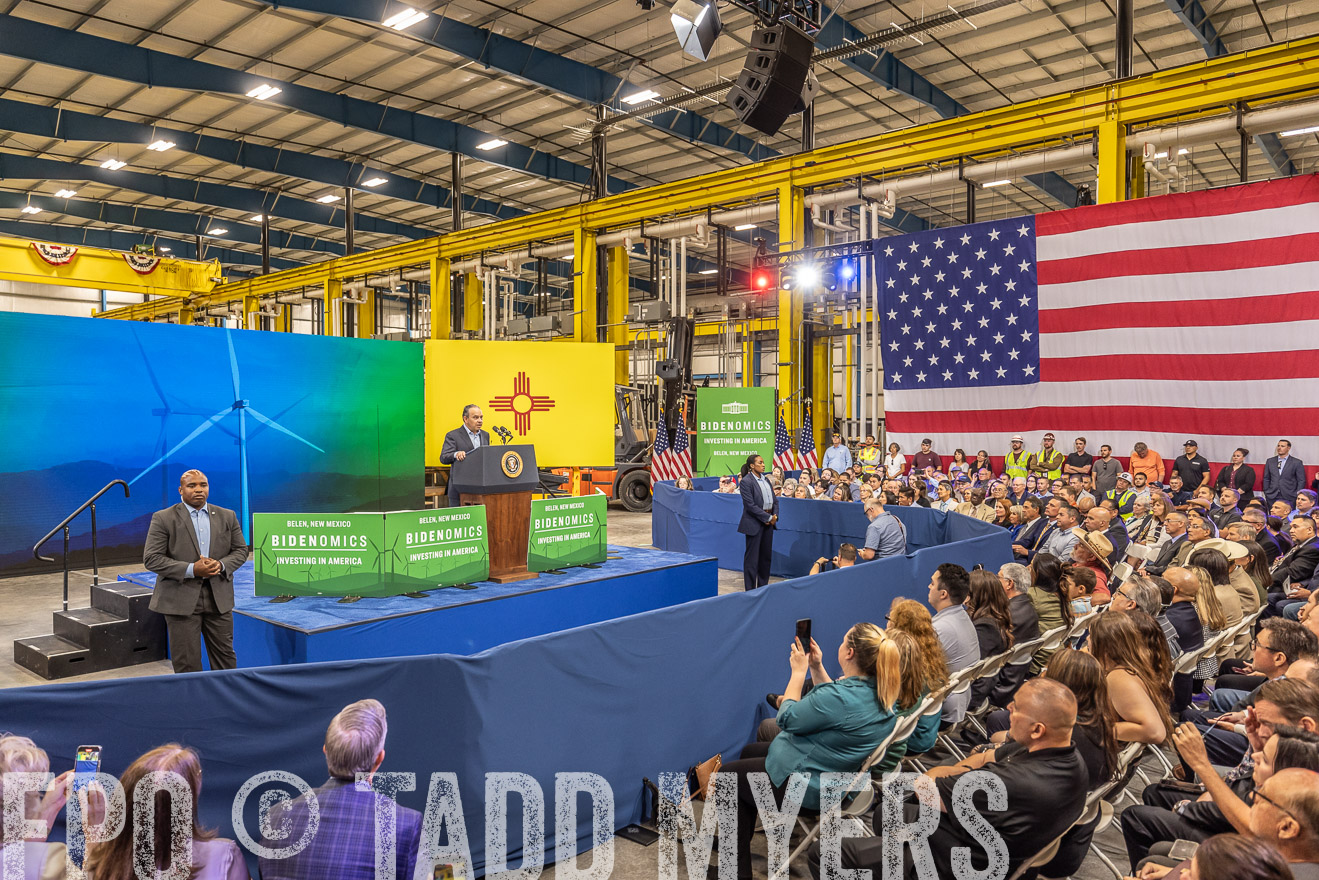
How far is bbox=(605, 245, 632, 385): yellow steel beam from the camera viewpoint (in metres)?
19.5

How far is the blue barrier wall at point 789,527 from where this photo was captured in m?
9.64

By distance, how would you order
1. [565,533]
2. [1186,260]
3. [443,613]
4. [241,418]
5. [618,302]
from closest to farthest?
[443,613]
[565,533]
[1186,260]
[241,418]
[618,302]

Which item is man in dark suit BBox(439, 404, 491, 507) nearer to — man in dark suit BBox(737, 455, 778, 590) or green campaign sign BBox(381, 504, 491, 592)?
green campaign sign BBox(381, 504, 491, 592)

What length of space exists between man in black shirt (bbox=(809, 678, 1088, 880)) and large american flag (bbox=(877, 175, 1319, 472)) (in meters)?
10.3

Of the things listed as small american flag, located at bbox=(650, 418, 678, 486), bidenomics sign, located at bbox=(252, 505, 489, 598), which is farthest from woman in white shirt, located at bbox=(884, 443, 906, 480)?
bidenomics sign, located at bbox=(252, 505, 489, 598)

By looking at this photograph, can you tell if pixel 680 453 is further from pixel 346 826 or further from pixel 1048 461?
pixel 346 826

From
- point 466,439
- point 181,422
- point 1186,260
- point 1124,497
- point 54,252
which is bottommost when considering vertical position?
point 1124,497

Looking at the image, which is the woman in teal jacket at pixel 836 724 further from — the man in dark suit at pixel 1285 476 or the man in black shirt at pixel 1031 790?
the man in dark suit at pixel 1285 476

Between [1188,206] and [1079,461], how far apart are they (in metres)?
3.76

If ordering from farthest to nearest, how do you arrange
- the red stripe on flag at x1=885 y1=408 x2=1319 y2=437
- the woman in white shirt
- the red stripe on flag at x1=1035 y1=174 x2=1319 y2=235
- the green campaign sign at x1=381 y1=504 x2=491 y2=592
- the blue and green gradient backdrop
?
the woman in white shirt → the blue and green gradient backdrop → the red stripe on flag at x1=885 y1=408 x2=1319 y2=437 → the red stripe on flag at x1=1035 y1=174 x2=1319 y2=235 → the green campaign sign at x1=381 y1=504 x2=491 y2=592

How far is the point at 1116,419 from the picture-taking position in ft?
40.3

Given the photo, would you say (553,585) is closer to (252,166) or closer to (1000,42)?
(1000,42)

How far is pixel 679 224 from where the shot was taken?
57.7ft

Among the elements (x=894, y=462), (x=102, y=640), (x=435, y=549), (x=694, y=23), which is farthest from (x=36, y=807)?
(x=894, y=462)
